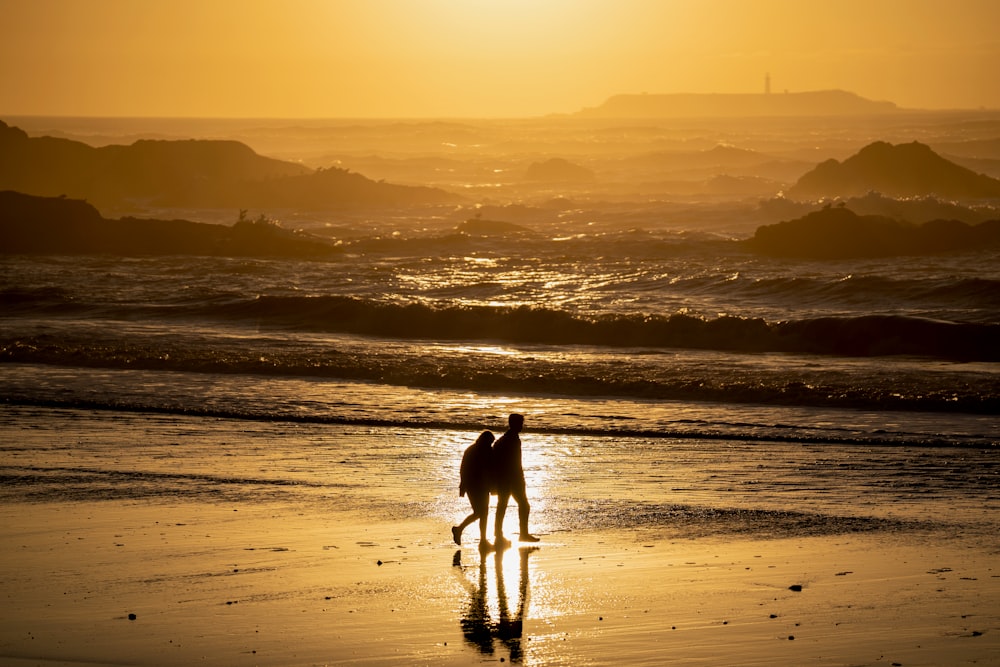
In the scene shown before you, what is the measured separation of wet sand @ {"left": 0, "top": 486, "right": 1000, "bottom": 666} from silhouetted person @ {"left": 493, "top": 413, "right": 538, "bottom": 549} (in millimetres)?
216

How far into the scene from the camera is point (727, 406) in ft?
59.2

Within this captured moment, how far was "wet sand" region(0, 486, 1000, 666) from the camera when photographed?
7762 mm

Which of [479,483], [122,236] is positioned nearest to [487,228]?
[122,236]

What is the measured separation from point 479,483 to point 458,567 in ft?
3.04

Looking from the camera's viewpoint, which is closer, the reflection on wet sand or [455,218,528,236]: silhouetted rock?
the reflection on wet sand

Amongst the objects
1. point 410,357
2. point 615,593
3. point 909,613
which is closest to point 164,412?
point 410,357

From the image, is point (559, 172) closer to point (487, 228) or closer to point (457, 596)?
point (487, 228)

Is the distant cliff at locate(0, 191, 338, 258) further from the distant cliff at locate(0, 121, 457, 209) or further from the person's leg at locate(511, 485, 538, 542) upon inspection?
the person's leg at locate(511, 485, 538, 542)

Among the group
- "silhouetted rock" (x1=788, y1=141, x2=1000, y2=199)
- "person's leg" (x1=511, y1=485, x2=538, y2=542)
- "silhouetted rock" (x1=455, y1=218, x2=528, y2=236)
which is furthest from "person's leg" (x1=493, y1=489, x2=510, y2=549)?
"silhouetted rock" (x1=788, y1=141, x2=1000, y2=199)

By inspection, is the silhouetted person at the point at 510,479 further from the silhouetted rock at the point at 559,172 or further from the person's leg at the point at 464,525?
the silhouetted rock at the point at 559,172

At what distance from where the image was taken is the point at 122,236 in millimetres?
42844

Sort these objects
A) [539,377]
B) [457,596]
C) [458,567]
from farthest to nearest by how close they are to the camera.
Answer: [539,377] → [458,567] → [457,596]

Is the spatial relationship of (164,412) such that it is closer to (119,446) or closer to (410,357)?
(119,446)

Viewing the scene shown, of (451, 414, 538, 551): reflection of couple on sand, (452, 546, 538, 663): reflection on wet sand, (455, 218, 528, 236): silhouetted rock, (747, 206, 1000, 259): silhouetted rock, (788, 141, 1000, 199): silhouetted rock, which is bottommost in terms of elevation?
(452, 546, 538, 663): reflection on wet sand
